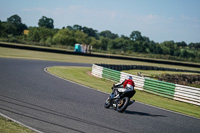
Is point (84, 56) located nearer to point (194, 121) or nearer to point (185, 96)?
point (185, 96)

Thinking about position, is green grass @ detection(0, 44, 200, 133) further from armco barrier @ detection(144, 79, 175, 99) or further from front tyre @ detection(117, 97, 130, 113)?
front tyre @ detection(117, 97, 130, 113)

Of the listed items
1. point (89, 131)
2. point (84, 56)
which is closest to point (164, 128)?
point (89, 131)

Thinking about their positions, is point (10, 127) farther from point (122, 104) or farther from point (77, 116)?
point (122, 104)

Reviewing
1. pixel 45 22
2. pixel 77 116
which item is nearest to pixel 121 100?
pixel 77 116

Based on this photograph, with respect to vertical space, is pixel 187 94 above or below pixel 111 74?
below

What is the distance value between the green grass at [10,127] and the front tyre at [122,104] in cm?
463

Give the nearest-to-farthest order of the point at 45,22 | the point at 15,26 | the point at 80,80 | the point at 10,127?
the point at 10,127 < the point at 80,80 < the point at 15,26 < the point at 45,22

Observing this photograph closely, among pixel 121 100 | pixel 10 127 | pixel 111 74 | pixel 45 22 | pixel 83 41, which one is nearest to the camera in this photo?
pixel 10 127

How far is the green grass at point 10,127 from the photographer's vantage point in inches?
290

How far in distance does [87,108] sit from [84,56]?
42861 mm

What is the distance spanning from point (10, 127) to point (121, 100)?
201 inches

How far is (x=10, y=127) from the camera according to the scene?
25.0 feet

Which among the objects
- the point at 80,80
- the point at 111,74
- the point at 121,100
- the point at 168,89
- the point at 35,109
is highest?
the point at 121,100

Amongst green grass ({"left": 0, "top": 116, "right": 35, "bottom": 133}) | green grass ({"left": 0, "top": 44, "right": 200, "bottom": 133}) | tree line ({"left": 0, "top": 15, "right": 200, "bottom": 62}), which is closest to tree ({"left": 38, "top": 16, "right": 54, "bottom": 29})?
tree line ({"left": 0, "top": 15, "right": 200, "bottom": 62})
